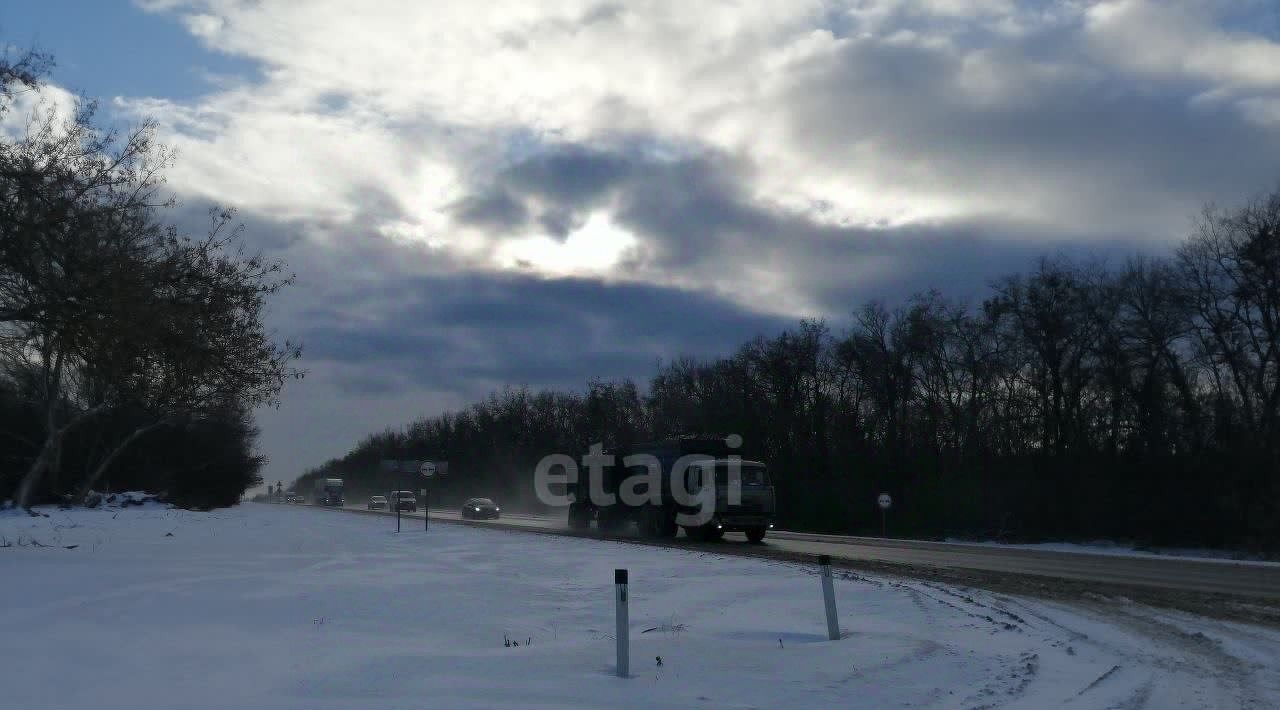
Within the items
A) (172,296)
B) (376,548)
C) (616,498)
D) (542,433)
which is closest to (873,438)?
(616,498)

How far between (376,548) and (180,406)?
18.2 feet

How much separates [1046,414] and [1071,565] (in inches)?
1244

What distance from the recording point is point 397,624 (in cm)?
1173

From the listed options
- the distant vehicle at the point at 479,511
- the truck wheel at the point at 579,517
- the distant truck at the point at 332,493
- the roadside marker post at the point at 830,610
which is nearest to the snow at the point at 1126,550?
the truck wheel at the point at 579,517

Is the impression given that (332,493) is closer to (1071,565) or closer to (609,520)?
(609,520)

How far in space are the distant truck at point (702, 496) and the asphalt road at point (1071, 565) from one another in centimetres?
77

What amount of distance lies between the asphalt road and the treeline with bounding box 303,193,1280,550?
33.2 ft

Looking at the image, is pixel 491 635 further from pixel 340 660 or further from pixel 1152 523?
pixel 1152 523

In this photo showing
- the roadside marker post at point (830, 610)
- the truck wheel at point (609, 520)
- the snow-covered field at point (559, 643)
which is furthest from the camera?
the truck wheel at point (609, 520)

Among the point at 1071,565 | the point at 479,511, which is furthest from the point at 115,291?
the point at 479,511

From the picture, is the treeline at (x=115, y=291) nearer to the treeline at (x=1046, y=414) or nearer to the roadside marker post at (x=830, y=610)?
the roadside marker post at (x=830, y=610)

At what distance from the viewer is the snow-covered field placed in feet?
27.1

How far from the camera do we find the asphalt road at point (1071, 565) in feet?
60.5

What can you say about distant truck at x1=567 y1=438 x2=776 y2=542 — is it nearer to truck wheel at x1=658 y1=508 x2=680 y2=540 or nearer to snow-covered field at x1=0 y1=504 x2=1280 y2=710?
truck wheel at x1=658 y1=508 x2=680 y2=540
